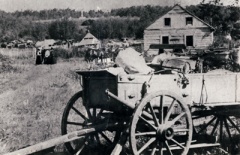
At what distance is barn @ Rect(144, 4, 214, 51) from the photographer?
32.7 metres

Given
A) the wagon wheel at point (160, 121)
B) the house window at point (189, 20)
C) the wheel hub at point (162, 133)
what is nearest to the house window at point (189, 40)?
the house window at point (189, 20)

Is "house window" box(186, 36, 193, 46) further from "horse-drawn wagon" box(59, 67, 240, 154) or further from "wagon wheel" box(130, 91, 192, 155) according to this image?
"wagon wheel" box(130, 91, 192, 155)

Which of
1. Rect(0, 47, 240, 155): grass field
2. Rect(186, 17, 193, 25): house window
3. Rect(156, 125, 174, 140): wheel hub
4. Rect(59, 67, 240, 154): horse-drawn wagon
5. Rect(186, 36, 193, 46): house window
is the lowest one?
Rect(0, 47, 240, 155): grass field

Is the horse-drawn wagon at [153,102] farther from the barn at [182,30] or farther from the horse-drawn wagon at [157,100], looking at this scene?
the barn at [182,30]

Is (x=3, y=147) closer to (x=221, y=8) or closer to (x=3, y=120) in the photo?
(x=3, y=120)

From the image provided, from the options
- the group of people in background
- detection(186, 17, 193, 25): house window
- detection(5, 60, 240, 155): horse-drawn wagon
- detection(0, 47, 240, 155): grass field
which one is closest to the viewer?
detection(5, 60, 240, 155): horse-drawn wagon

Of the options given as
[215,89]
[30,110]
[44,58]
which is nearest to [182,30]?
[44,58]

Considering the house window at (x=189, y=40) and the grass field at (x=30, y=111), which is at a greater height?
the house window at (x=189, y=40)

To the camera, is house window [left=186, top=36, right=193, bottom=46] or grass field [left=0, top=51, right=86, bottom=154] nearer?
grass field [left=0, top=51, right=86, bottom=154]

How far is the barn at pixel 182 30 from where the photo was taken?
32656 mm

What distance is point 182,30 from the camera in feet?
108

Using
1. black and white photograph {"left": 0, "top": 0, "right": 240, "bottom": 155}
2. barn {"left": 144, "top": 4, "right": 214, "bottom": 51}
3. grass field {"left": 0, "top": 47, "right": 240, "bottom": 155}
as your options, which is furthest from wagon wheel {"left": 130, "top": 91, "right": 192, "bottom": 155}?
barn {"left": 144, "top": 4, "right": 214, "bottom": 51}

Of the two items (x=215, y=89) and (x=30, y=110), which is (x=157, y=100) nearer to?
(x=215, y=89)

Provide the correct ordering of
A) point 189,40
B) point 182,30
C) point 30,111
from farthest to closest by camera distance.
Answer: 1. point 189,40
2. point 182,30
3. point 30,111
